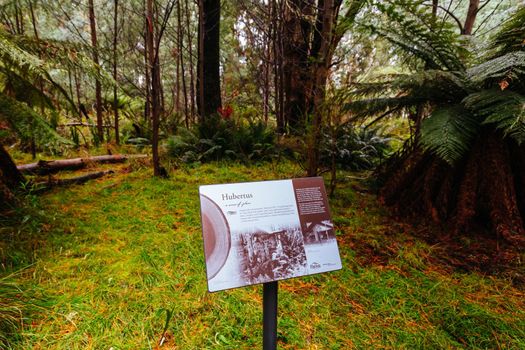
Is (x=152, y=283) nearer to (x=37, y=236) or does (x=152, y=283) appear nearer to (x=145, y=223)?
(x=145, y=223)

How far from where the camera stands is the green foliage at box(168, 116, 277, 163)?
5.24 meters

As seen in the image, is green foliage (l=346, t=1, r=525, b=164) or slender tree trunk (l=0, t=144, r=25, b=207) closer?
green foliage (l=346, t=1, r=525, b=164)

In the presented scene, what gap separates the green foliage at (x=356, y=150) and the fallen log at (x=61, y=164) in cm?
388

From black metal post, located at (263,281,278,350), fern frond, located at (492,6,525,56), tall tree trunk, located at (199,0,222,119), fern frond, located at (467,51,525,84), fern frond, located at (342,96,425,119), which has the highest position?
tall tree trunk, located at (199,0,222,119)

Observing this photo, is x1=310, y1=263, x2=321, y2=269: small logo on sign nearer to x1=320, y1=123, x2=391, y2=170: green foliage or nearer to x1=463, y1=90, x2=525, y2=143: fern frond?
x1=463, y1=90, x2=525, y2=143: fern frond

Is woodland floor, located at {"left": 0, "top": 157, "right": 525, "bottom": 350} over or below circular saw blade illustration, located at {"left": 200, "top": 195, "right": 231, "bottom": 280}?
below

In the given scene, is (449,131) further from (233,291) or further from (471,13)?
(471,13)

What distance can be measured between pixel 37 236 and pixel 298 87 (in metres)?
5.12

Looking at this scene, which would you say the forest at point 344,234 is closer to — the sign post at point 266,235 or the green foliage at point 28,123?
the green foliage at point 28,123

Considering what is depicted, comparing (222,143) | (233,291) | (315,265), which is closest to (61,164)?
(222,143)

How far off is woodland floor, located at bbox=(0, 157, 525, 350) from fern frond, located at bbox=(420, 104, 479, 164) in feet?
2.80

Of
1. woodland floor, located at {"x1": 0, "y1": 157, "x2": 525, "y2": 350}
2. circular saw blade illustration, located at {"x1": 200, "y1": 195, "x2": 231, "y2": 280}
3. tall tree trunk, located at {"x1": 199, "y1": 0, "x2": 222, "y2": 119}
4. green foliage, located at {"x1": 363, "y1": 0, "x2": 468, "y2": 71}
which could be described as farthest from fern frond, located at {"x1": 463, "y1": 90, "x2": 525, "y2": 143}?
tall tree trunk, located at {"x1": 199, "y1": 0, "x2": 222, "y2": 119}

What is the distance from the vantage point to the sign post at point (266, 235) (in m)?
1.22

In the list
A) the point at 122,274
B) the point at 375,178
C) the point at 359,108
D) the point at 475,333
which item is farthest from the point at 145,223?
the point at 375,178
